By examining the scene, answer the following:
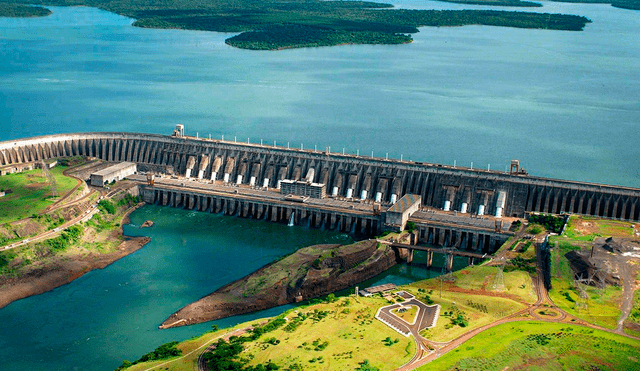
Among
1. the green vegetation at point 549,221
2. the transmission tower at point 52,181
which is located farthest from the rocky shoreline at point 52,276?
the green vegetation at point 549,221

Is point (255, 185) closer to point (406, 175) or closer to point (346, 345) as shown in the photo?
point (406, 175)

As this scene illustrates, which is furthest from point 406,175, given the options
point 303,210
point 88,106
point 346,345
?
point 88,106

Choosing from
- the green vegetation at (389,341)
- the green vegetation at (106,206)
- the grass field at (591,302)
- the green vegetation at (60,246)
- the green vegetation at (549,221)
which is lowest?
the green vegetation at (60,246)

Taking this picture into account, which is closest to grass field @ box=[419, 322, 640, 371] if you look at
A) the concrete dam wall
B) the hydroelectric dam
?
the hydroelectric dam

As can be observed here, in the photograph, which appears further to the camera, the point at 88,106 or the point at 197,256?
the point at 88,106

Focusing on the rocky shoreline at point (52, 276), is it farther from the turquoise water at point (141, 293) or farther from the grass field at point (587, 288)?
the grass field at point (587, 288)

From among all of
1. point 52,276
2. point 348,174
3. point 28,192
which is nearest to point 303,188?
point 348,174
